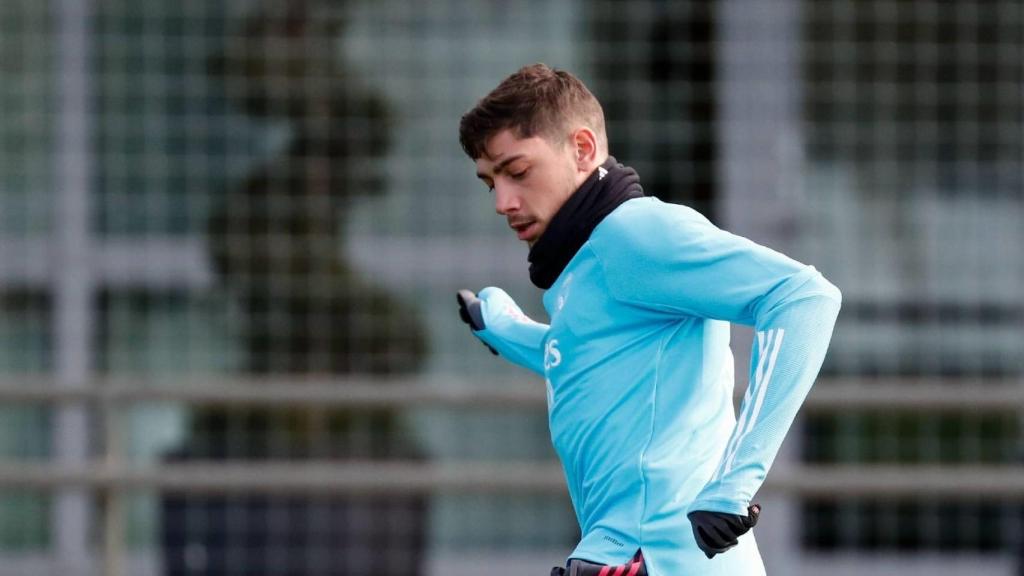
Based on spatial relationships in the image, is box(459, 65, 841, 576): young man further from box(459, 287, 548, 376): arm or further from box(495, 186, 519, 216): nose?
box(459, 287, 548, 376): arm

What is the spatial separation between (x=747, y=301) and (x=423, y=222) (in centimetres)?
405

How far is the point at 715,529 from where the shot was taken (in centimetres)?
238

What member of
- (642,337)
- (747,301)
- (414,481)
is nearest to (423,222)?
(414,481)

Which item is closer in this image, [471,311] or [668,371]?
[668,371]

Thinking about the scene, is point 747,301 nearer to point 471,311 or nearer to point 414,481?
point 471,311

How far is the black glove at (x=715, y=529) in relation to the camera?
2373 millimetres

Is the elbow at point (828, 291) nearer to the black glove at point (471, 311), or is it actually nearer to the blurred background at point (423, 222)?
the black glove at point (471, 311)

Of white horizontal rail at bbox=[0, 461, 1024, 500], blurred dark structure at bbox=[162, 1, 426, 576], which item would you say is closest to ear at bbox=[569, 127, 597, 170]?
white horizontal rail at bbox=[0, 461, 1024, 500]

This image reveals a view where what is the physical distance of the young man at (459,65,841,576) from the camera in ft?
8.10

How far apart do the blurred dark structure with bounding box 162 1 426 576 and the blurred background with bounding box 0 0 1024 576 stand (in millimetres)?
11

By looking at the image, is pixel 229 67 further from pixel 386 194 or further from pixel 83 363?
pixel 83 363

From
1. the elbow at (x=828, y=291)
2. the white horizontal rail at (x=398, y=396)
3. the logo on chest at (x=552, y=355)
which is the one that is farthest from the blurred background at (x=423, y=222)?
the elbow at (x=828, y=291)

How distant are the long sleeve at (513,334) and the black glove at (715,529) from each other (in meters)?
0.71

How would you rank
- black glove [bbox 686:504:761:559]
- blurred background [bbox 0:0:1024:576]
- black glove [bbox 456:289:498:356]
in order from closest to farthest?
1. black glove [bbox 686:504:761:559]
2. black glove [bbox 456:289:498:356]
3. blurred background [bbox 0:0:1024:576]
